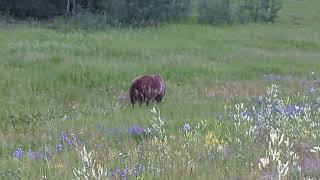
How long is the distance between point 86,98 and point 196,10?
112ft

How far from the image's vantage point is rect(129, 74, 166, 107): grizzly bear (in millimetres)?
12719

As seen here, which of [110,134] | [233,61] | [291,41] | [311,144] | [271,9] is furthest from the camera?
[271,9]

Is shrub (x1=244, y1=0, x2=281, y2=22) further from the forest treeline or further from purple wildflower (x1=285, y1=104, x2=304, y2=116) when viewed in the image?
purple wildflower (x1=285, y1=104, x2=304, y2=116)

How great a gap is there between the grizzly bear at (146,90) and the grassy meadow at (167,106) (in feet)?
0.98

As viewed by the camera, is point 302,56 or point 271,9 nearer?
point 302,56

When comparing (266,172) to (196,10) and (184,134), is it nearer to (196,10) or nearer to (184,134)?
(184,134)

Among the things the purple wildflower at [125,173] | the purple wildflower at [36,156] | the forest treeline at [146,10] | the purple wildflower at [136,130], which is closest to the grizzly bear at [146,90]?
the purple wildflower at [136,130]

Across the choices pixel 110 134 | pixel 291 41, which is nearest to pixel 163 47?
pixel 291 41

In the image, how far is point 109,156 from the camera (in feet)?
18.7

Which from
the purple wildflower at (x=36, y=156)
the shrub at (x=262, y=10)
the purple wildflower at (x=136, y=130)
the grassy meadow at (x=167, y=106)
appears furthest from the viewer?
the shrub at (x=262, y=10)

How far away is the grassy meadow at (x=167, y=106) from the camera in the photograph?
5.14 meters

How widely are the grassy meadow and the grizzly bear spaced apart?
298 mm

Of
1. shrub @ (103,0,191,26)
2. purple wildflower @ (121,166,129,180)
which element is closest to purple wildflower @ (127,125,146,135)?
purple wildflower @ (121,166,129,180)

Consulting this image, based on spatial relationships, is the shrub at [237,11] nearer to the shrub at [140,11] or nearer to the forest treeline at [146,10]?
the forest treeline at [146,10]
